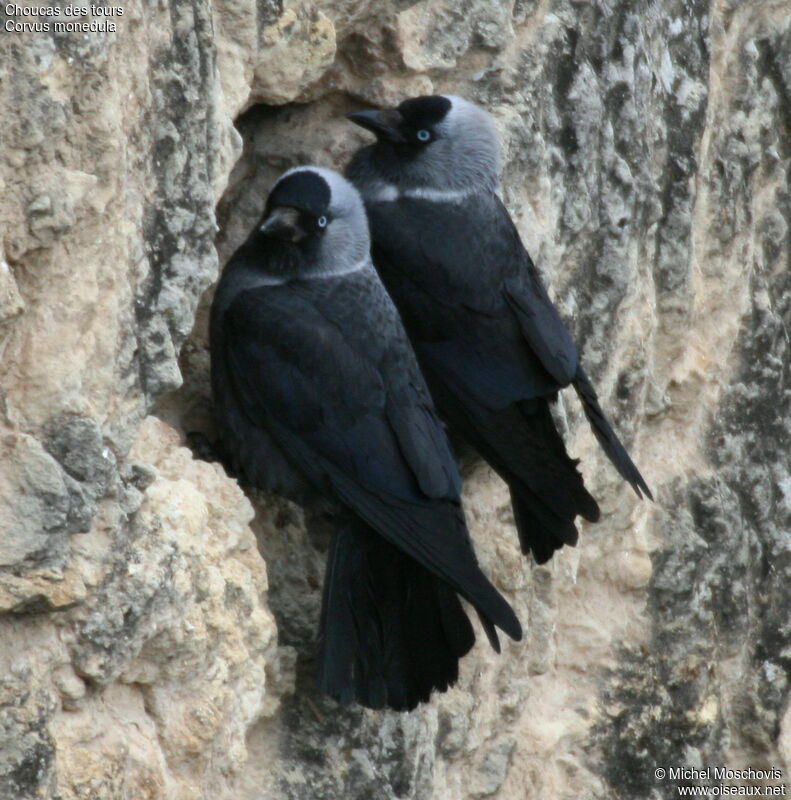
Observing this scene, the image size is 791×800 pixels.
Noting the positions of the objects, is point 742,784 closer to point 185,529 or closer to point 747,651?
point 747,651

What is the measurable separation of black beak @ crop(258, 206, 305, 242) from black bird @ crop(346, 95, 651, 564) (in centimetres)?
42

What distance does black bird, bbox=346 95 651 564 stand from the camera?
3.94 meters

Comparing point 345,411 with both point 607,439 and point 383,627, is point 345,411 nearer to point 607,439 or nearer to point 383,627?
point 383,627

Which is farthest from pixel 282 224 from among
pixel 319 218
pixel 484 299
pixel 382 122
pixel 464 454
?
pixel 464 454

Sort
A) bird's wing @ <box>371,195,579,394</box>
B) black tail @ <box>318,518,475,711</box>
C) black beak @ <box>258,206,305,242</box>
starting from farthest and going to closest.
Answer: bird's wing @ <box>371,195,579,394</box>, black beak @ <box>258,206,305,242</box>, black tail @ <box>318,518,475,711</box>

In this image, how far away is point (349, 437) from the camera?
3.67 m

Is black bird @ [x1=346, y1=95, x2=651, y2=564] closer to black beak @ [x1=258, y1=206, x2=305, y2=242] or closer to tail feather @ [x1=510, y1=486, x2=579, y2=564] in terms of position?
tail feather @ [x1=510, y1=486, x2=579, y2=564]

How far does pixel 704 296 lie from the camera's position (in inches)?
196

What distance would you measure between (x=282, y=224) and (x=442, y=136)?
659 mm

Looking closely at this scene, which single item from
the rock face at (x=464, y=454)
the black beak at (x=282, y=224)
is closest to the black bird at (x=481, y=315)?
the rock face at (x=464, y=454)

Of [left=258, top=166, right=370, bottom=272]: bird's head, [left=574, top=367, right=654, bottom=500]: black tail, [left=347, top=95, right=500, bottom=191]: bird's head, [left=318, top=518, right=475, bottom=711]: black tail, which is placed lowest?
[left=318, top=518, right=475, bottom=711]: black tail

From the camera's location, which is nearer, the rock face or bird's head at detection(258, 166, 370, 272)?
the rock face

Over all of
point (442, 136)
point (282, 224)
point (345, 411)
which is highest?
point (442, 136)

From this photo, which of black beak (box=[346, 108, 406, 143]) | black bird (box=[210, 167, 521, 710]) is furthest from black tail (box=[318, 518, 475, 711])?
black beak (box=[346, 108, 406, 143])
